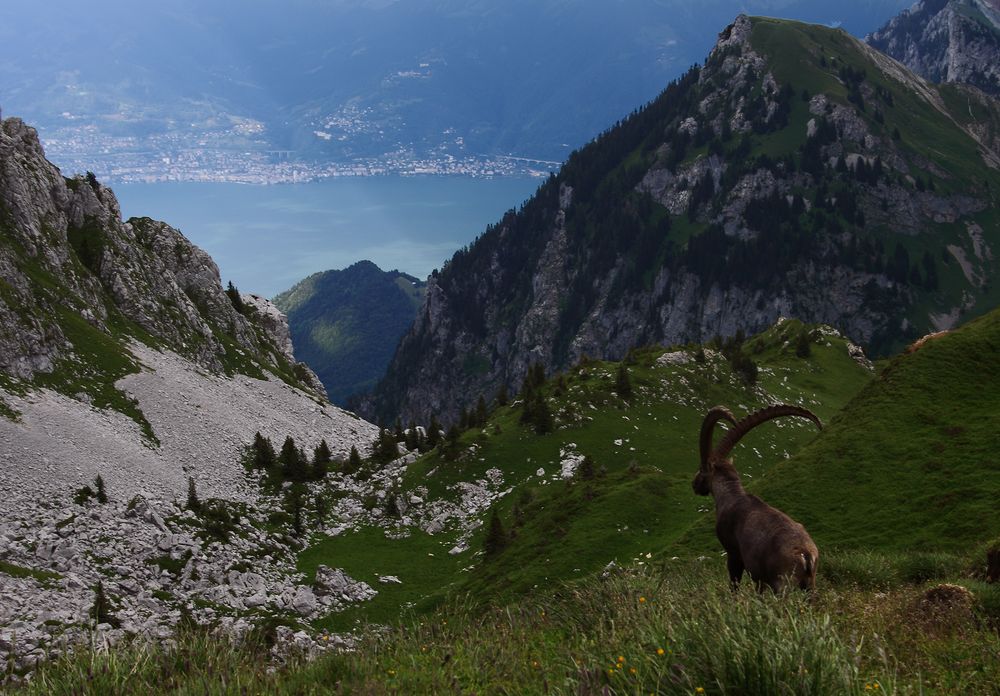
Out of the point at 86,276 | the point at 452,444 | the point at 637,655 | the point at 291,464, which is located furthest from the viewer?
the point at 86,276

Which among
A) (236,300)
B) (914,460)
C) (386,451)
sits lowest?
(914,460)

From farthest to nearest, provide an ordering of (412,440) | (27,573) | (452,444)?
(412,440) < (452,444) < (27,573)

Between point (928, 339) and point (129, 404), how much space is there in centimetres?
5151

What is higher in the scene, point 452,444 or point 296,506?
point 452,444

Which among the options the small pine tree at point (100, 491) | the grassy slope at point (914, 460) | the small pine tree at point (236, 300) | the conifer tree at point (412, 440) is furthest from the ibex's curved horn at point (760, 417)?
the small pine tree at point (236, 300)

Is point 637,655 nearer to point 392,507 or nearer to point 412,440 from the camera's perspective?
point 392,507

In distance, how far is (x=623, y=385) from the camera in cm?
6153

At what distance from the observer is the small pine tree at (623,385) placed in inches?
2414

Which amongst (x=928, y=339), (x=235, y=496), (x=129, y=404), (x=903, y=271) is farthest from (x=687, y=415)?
(x=903, y=271)

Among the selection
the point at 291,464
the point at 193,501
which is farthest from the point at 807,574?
the point at 291,464

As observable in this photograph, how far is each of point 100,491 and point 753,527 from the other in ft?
136

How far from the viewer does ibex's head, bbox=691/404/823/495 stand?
11969 mm

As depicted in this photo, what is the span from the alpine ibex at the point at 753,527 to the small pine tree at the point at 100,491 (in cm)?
3925

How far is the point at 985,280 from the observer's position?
190750 mm
